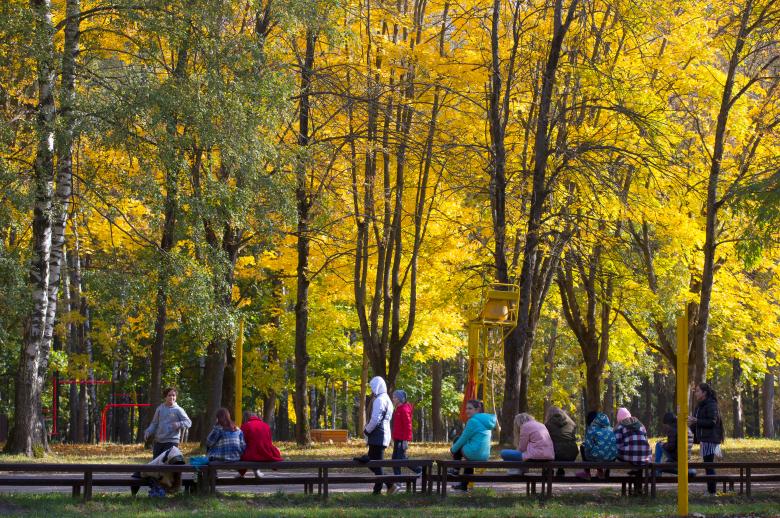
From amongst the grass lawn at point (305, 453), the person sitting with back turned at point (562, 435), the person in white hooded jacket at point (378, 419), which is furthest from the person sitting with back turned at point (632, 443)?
the grass lawn at point (305, 453)

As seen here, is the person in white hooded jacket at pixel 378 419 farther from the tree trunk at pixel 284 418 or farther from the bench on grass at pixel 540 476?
the tree trunk at pixel 284 418

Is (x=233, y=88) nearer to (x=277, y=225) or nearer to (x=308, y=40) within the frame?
(x=277, y=225)

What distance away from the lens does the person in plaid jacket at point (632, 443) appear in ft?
46.8

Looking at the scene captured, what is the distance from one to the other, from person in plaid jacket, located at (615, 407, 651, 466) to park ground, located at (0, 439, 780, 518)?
1.89ft

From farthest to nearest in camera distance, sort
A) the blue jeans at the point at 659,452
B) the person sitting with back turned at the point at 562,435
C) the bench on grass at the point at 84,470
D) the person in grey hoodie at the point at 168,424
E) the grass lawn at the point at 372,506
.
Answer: the blue jeans at the point at 659,452, the person sitting with back turned at the point at 562,435, the person in grey hoodie at the point at 168,424, the bench on grass at the point at 84,470, the grass lawn at the point at 372,506

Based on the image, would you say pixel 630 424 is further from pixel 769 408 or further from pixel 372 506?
pixel 769 408

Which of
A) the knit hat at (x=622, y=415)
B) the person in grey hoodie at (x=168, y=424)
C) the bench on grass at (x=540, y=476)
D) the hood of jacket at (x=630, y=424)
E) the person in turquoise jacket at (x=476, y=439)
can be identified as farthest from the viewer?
the knit hat at (x=622, y=415)

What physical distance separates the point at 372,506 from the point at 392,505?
283mm

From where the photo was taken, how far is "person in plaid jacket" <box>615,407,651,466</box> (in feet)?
46.8

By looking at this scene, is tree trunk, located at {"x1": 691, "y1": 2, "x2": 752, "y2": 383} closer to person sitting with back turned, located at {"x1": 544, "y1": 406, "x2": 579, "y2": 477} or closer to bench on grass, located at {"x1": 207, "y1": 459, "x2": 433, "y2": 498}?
person sitting with back turned, located at {"x1": 544, "y1": 406, "x2": 579, "y2": 477}

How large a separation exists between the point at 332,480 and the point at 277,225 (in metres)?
9.28

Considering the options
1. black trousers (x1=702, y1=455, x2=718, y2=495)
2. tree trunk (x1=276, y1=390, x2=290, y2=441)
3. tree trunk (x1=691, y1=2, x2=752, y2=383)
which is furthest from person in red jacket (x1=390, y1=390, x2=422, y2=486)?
tree trunk (x1=276, y1=390, x2=290, y2=441)

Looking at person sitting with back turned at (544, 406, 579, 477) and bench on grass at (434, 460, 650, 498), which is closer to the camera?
bench on grass at (434, 460, 650, 498)

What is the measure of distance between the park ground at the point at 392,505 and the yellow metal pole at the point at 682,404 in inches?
18.2
